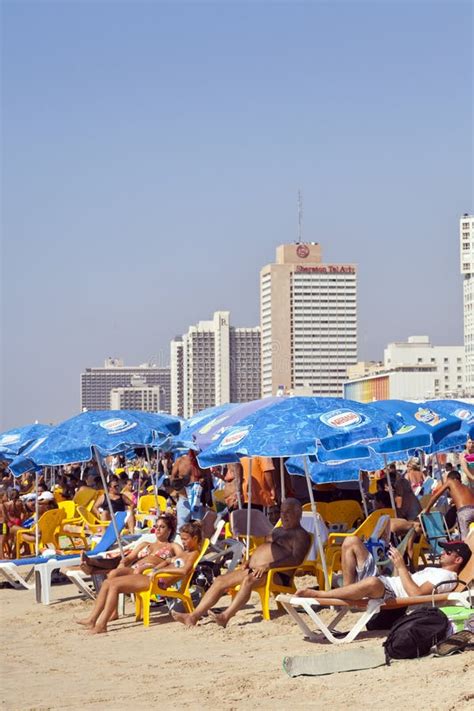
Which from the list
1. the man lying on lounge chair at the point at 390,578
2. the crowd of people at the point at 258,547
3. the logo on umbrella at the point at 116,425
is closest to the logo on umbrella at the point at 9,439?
the crowd of people at the point at 258,547

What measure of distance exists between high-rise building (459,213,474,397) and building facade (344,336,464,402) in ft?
9.09

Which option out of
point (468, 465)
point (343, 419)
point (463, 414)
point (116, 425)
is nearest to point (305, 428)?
point (343, 419)

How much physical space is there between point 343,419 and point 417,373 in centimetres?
15731

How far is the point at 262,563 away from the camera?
907 centimetres

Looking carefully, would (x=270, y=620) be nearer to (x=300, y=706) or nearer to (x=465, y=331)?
(x=300, y=706)

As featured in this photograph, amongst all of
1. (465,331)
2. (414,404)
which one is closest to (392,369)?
(465,331)

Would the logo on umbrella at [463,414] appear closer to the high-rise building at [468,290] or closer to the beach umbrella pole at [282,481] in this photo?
the beach umbrella pole at [282,481]

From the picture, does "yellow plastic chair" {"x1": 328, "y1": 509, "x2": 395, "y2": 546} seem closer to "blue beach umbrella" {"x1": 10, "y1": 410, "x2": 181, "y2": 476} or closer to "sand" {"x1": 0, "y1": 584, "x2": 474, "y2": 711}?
"sand" {"x1": 0, "y1": 584, "x2": 474, "y2": 711}

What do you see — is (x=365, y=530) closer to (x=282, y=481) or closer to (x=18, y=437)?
(x=282, y=481)

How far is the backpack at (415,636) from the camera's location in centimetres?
703

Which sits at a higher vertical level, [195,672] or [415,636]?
[415,636]

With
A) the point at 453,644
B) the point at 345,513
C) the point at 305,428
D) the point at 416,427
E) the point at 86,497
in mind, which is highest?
the point at 305,428

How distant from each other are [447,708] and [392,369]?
164 metres

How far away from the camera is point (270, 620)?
923 cm
